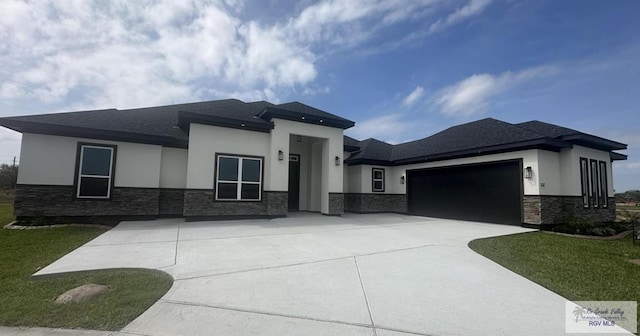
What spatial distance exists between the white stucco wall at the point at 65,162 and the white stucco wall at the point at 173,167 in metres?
0.46

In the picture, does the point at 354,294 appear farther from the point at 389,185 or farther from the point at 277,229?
the point at 389,185

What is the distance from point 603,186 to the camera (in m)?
12.7

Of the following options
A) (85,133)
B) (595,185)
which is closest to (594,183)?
(595,185)

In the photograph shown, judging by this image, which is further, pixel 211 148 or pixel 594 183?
pixel 594 183

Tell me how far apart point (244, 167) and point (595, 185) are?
15501mm

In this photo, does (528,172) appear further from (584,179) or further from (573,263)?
(573,263)

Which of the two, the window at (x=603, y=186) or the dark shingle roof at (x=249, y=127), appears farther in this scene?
the window at (x=603, y=186)

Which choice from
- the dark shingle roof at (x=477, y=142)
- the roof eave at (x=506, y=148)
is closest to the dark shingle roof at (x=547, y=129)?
the dark shingle roof at (x=477, y=142)

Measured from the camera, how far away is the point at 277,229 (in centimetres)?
877

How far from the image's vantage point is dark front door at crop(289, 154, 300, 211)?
14.6 meters

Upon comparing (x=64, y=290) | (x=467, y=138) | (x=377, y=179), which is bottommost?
(x=64, y=290)

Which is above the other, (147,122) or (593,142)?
(147,122)

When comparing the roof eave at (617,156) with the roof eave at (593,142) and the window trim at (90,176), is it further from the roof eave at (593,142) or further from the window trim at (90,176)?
the window trim at (90,176)

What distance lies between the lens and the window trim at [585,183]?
38.0ft
